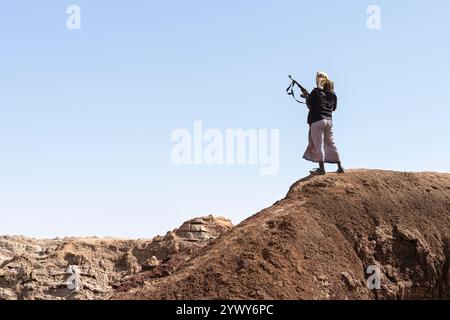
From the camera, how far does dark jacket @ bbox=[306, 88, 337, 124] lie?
1459cm

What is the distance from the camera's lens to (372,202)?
13531mm

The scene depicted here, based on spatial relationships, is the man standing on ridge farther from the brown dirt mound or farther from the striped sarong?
the brown dirt mound

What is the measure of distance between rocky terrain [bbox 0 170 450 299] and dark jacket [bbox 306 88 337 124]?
1489 mm

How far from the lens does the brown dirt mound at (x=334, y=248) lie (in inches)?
438

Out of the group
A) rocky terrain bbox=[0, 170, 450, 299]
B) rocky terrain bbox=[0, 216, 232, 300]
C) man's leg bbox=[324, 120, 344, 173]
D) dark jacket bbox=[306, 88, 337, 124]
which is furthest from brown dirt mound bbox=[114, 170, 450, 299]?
rocky terrain bbox=[0, 216, 232, 300]

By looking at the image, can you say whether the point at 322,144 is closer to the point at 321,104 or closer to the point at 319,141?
the point at 319,141

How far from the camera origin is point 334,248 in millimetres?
12195

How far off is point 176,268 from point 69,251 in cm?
1591

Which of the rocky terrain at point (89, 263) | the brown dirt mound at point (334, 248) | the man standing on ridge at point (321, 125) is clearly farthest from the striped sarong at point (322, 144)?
the rocky terrain at point (89, 263)

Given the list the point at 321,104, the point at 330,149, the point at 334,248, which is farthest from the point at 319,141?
the point at 334,248

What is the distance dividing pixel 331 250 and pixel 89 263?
1760cm

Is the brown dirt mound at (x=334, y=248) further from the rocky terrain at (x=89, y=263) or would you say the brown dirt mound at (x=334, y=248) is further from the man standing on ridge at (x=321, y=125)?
the rocky terrain at (x=89, y=263)
